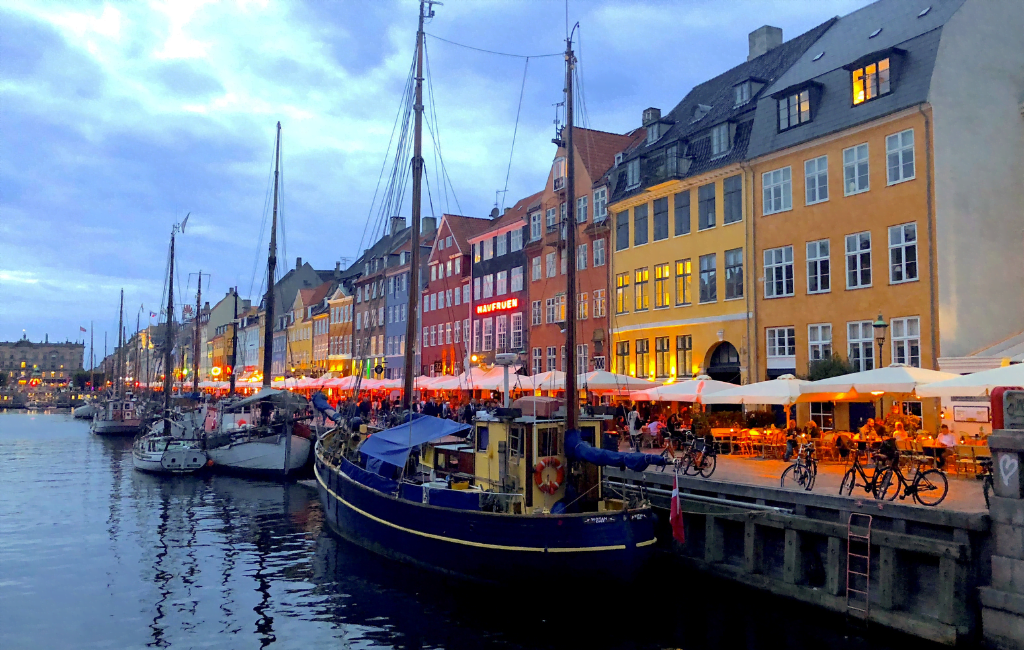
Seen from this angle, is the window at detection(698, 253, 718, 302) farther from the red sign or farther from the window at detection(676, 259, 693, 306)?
the red sign

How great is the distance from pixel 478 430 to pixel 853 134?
744 inches

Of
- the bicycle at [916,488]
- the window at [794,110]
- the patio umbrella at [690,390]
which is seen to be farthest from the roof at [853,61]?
the bicycle at [916,488]

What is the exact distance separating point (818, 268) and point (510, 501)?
18.5 m

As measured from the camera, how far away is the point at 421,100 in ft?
103

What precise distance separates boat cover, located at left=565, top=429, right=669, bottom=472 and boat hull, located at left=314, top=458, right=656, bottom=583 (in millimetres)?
969

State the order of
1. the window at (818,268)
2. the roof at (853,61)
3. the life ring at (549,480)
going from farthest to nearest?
the window at (818,268)
the roof at (853,61)
the life ring at (549,480)

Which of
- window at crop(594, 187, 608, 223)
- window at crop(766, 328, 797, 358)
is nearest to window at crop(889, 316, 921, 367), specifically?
window at crop(766, 328, 797, 358)

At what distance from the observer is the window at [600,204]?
145ft

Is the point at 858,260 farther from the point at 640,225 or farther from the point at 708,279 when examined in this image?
the point at 640,225

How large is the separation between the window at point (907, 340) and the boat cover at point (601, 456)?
1432 cm

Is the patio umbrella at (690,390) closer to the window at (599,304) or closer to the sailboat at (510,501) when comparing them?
the sailboat at (510,501)

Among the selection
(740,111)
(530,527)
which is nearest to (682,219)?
(740,111)

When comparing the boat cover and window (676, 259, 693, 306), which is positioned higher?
window (676, 259, 693, 306)

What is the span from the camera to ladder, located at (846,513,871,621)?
15.0 meters
